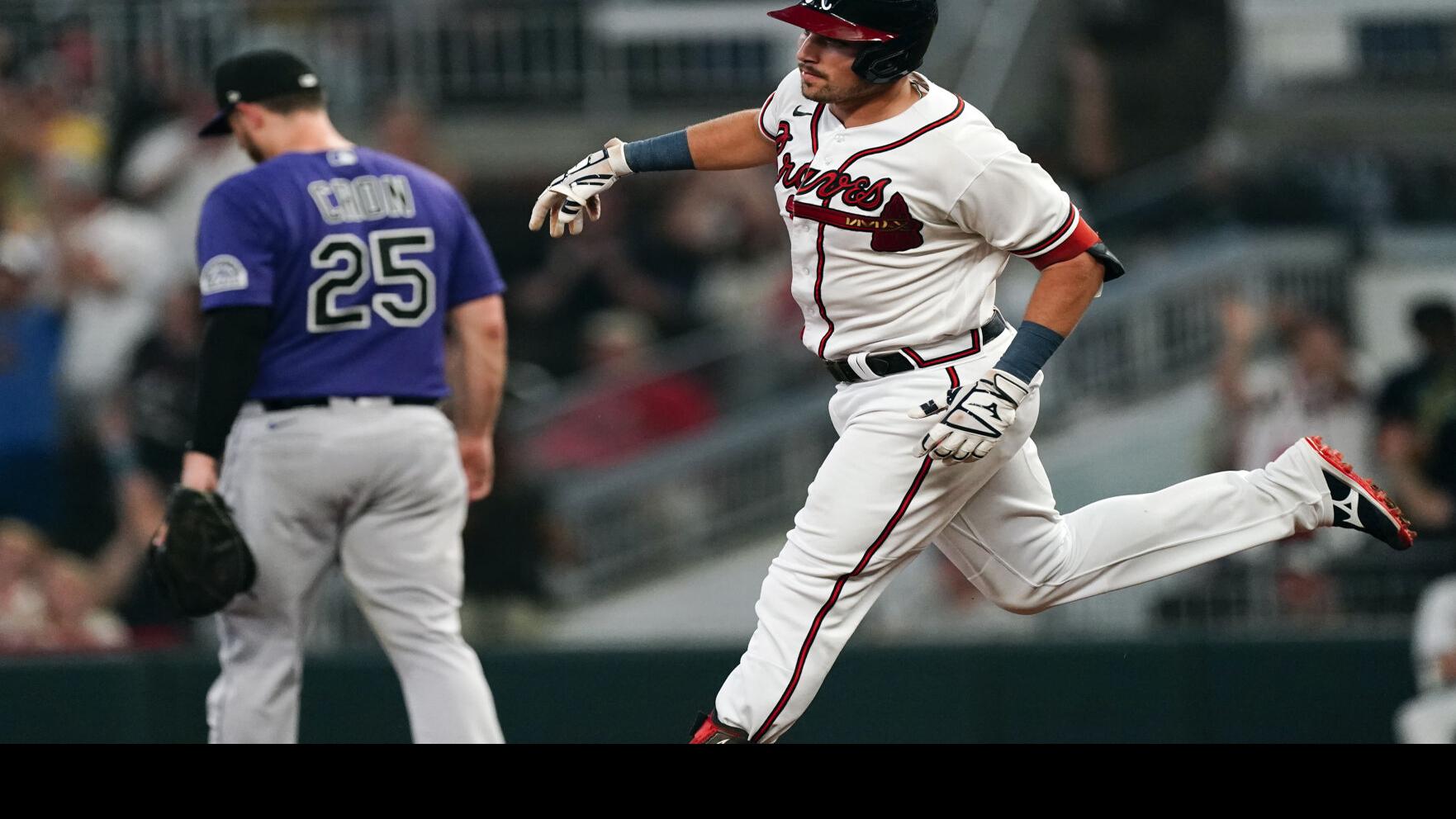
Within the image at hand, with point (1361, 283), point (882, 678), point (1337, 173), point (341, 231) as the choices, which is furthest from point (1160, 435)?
point (341, 231)

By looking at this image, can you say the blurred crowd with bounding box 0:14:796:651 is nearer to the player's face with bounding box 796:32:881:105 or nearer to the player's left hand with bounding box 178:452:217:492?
the player's left hand with bounding box 178:452:217:492

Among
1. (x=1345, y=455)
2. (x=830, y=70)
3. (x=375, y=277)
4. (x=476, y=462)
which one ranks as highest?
(x=830, y=70)

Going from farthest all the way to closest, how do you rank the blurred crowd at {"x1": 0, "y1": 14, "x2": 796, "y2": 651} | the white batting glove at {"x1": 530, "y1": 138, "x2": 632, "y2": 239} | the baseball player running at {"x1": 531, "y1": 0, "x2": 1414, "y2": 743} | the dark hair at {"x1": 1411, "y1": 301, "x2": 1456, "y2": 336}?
the blurred crowd at {"x1": 0, "y1": 14, "x2": 796, "y2": 651} < the dark hair at {"x1": 1411, "y1": 301, "x2": 1456, "y2": 336} < the white batting glove at {"x1": 530, "y1": 138, "x2": 632, "y2": 239} < the baseball player running at {"x1": 531, "y1": 0, "x2": 1414, "y2": 743}

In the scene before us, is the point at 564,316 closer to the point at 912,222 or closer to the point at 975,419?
the point at 912,222

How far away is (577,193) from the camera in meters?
4.54

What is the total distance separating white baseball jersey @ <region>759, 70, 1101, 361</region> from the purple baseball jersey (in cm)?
128

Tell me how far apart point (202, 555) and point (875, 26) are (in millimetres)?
2189

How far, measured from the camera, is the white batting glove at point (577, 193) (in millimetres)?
4531

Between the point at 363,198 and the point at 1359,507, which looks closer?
the point at 1359,507

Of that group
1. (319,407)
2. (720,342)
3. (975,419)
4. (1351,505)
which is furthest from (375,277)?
(720,342)

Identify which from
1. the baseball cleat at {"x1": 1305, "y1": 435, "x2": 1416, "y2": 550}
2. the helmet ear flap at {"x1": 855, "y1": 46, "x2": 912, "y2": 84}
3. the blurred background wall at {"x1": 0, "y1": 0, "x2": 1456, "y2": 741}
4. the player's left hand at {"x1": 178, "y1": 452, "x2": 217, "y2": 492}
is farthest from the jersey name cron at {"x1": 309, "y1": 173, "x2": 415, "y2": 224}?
the baseball cleat at {"x1": 1305, "y1": 435, "x2": 1416, "y2": 550}

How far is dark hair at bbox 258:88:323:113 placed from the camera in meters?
5.27

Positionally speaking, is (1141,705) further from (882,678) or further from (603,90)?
(603,90)

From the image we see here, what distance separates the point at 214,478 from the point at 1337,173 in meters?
6.44
